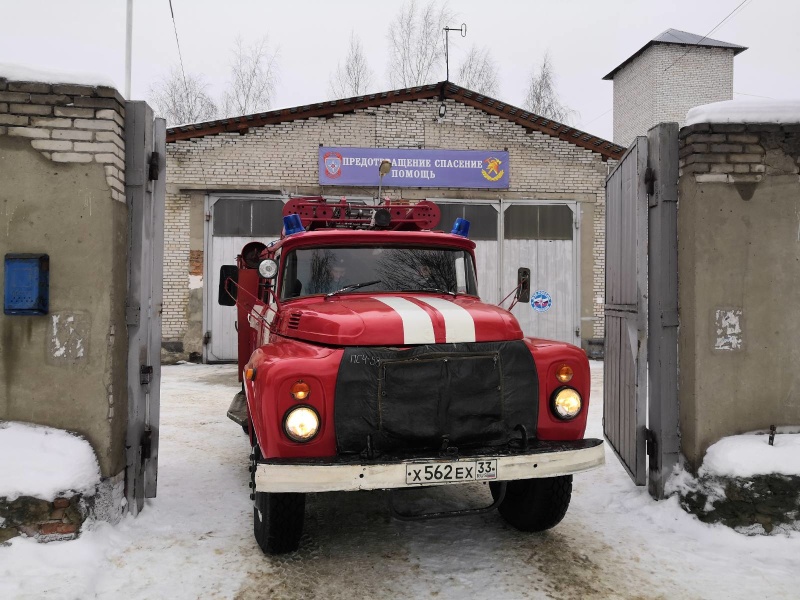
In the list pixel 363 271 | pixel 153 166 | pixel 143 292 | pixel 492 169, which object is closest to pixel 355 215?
pixel 363 271

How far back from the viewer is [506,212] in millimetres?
13164

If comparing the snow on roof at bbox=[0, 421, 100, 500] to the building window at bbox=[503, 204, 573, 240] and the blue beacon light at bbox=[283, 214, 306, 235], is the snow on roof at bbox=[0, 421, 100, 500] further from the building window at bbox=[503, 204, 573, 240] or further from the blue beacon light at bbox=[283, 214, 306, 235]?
the building window at bbox=[503, 204, 573, 240]

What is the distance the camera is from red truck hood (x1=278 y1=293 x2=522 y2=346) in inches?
133

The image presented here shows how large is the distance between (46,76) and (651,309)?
4.24 meters

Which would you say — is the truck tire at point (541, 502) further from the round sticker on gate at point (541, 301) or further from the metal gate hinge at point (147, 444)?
the round sticker on gate at point (541, 301)

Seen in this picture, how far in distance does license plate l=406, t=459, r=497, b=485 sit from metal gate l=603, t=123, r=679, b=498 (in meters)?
1.77

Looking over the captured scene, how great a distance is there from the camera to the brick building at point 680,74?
1053 inches

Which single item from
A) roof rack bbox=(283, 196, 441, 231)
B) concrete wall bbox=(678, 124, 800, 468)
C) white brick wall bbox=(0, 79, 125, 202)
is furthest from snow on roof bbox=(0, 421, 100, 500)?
concrete wall bbox=(678, 124, 800, 468)

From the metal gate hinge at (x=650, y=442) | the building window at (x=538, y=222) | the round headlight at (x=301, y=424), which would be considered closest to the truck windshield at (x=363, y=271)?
the round headlight at (x=301, y=424)

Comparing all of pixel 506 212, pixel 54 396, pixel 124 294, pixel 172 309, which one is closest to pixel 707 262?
pixel 124 294

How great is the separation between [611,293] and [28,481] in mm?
4564

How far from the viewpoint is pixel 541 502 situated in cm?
380

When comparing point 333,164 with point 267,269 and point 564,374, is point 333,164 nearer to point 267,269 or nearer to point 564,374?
point 267,269

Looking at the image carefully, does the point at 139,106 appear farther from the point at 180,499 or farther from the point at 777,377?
the point at 777,377
